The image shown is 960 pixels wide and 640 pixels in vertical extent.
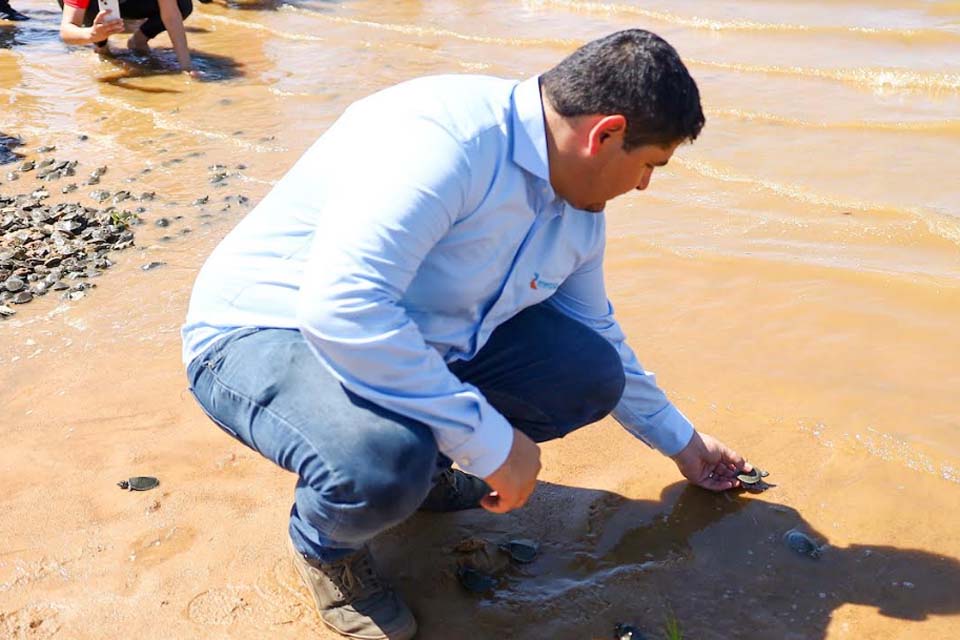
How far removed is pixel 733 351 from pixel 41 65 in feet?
21.5

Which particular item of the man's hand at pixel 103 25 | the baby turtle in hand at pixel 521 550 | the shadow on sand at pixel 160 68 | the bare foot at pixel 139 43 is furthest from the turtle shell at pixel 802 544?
the bare foot at pixel 139 43

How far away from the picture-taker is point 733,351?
3.49 metres

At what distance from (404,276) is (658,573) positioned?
1114 mm

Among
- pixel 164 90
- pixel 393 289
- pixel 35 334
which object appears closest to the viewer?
pixel 393 289

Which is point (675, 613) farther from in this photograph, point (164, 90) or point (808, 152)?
point (164, 90)

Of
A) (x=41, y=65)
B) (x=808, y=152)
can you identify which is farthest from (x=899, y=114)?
(x=41, y=65)

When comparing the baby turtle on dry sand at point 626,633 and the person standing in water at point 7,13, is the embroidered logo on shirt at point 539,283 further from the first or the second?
the person standing in water at point 7,13

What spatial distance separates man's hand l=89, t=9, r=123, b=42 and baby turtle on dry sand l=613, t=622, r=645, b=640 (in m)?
6.02

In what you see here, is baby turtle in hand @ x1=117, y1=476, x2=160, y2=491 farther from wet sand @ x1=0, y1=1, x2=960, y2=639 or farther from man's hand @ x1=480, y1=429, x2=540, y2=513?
man's hand @ x1=480, y1=429, x2=540, y2=513

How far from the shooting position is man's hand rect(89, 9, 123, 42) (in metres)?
6.96

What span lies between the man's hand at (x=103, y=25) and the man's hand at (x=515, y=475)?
19.5 feet

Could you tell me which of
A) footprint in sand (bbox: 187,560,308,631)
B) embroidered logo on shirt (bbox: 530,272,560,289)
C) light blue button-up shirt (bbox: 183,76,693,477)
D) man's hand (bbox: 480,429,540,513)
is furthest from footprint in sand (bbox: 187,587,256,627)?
embroidered logo on shirt (bbox: 530,272,560,289)

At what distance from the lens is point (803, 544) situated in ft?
8.51

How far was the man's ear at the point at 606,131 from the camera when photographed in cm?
195
